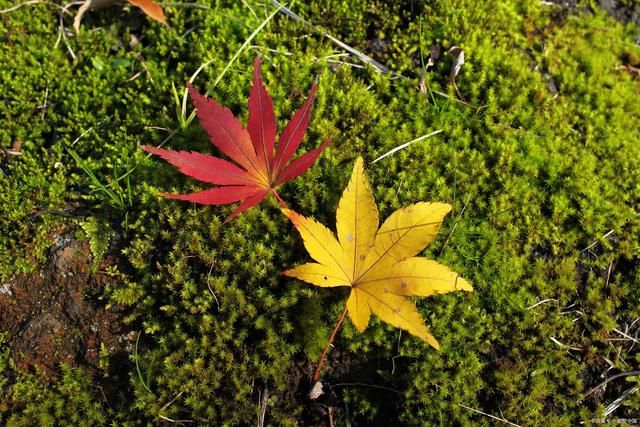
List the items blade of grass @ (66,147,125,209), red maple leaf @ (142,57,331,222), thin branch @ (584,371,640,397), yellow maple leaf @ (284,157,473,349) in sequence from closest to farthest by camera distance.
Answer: yellow maple leaf @ (284,157,473,349)
red maple leaf @ (142,57,331,222)
thin branch @ (584,371,640,397)
blade of grass @ (66,147,125,209)

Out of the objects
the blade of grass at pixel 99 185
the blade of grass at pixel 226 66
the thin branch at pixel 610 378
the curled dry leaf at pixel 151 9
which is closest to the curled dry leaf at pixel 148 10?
the curled dry leaf at pixel 151 9

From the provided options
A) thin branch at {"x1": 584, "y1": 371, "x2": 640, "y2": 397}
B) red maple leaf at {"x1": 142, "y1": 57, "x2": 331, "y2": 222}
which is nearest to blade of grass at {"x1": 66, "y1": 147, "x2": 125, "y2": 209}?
red maple leaf at {"x1": 142, "y1": 57, "x2": 331, "y2": 222}

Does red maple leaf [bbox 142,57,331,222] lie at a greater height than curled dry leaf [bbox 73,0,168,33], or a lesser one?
lesser

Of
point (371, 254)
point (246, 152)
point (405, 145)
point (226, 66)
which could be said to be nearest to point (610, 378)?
point (371, 254)

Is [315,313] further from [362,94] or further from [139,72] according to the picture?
[139,72]

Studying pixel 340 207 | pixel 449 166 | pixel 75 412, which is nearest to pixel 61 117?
pixel 75 412

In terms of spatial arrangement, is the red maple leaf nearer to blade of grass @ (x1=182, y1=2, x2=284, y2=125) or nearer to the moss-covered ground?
the moss-covered ground

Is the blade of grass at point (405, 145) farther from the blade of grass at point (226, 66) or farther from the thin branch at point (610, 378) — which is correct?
the thin branch at point (610, 378)
